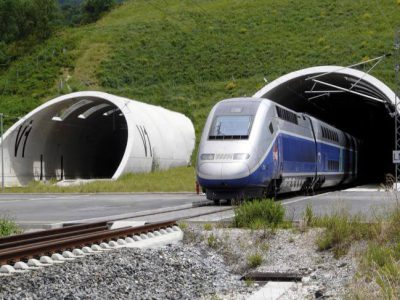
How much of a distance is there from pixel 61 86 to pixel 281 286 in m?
58.6

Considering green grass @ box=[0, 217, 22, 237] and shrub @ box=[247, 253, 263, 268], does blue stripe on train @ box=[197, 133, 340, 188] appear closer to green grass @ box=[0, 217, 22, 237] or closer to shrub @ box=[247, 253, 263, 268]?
green grass @ box=[0, 217, 22, 237]

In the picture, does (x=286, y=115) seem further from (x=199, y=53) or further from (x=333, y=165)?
(x=199, y=53)

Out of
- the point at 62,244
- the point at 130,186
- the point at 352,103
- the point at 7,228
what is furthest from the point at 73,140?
the point at 62,244

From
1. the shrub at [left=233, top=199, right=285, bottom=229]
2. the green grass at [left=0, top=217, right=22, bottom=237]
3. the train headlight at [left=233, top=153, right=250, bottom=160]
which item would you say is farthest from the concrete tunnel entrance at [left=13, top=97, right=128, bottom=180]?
the shrub at [left=233, top=199, right=285, bottom=229]

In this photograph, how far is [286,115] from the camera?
2614 centimetres

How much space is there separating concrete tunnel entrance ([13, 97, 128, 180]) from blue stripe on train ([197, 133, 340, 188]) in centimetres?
1615

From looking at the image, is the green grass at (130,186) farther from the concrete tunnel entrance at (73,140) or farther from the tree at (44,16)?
the tree at (44,16)

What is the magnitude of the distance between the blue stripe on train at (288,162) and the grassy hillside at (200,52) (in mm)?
25768

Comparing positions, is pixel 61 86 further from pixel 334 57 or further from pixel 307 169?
pixel 307 169

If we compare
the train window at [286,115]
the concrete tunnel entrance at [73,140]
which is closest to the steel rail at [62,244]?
the train window at [286,115]

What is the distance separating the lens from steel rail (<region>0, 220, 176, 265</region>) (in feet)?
32.5

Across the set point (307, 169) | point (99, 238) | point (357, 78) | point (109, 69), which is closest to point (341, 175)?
point (357, 78)

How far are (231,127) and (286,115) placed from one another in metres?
3.88

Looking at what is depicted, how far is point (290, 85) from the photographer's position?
42.1 metres
